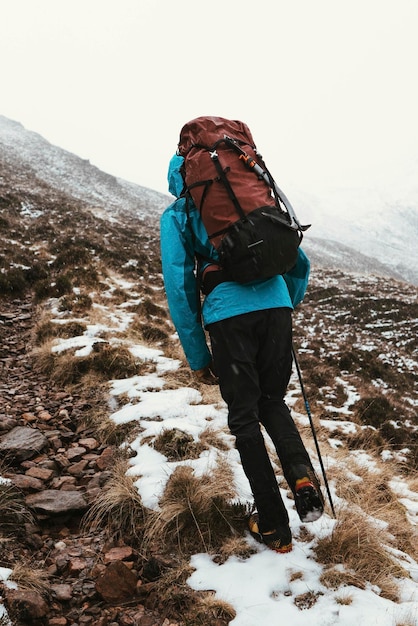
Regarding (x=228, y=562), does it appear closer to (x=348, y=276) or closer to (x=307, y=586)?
(x=307, y=586)

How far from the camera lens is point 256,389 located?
102 inches

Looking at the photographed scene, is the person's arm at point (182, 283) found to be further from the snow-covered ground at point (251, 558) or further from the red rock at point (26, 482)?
the red rock at point (26, 482)

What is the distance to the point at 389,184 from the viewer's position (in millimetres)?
172125

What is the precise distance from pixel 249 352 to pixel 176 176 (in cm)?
127

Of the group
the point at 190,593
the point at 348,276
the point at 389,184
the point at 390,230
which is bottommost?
the point at 190,593

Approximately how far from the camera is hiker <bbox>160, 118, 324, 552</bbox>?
249cm

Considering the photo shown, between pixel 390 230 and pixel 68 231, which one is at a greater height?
pixel 390 230

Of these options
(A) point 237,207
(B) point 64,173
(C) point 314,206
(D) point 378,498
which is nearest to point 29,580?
(A) point 237,207

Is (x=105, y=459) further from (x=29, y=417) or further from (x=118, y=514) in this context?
(x=29, y=417)

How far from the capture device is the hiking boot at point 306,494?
2.37 m

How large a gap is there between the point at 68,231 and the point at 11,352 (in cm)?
1010

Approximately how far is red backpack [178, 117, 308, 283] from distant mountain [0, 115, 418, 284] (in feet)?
72.2

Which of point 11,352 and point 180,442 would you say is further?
Result: point 11,352

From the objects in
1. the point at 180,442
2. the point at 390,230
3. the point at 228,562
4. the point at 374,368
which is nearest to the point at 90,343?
the point at 180,442
